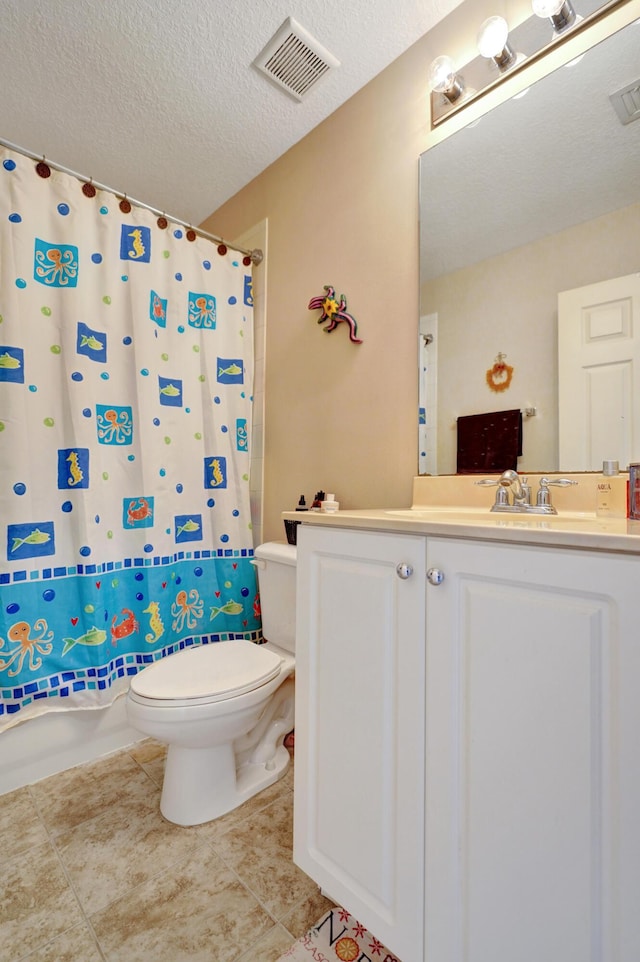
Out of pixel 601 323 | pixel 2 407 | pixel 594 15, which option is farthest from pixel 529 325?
pixel 2 407

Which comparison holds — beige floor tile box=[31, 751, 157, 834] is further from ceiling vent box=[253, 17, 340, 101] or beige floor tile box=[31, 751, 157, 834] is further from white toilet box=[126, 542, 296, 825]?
ceiling vent box=[253, 17, 340, 101]

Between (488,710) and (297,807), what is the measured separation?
57cm

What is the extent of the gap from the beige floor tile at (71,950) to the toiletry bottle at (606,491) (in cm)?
139

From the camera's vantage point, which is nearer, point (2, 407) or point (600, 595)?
point (600, 595)

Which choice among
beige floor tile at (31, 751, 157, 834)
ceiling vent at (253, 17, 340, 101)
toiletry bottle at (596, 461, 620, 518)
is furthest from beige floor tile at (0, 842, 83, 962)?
ceiling vent at (253, 17, 340, 101)

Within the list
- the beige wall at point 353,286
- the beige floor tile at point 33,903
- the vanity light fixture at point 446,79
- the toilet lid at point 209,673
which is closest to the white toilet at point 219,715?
the toilet lid at point 209,673

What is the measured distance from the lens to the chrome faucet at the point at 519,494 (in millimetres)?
1036

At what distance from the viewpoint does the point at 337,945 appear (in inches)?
35.2

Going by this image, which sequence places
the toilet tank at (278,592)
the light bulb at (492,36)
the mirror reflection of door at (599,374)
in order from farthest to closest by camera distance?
the toilet tank at (278,592), the light bulb at (492,36), the mirror reflection of door at (599,374)

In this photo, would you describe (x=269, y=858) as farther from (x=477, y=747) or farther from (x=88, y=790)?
(x=477, y=747)

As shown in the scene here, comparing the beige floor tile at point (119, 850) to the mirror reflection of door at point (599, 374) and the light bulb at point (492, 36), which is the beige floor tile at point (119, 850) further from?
the light bulb at point (492, 36)

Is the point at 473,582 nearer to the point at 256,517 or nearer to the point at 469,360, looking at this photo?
the point at 469,360

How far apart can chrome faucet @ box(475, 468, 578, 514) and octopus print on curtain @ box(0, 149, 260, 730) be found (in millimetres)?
1117

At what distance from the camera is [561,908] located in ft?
1.85
